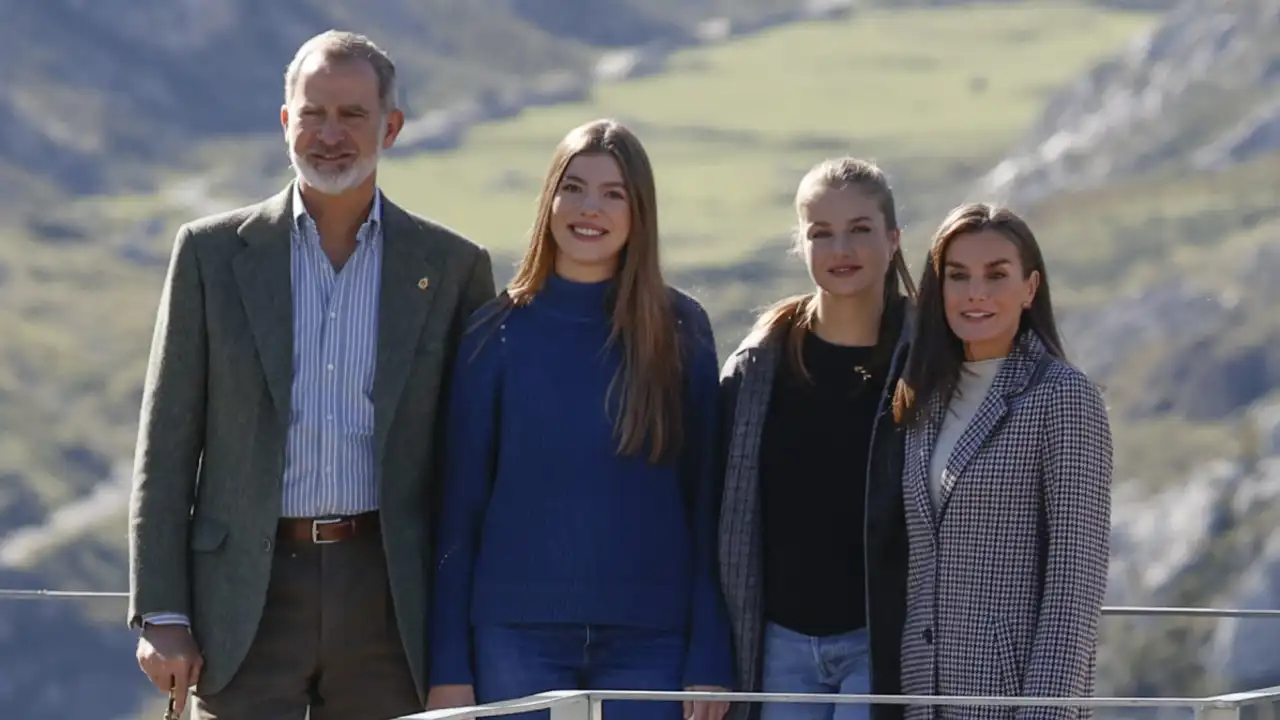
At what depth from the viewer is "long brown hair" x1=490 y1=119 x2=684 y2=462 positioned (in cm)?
532

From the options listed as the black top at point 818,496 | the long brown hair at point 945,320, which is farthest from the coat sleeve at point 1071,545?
the black top at point 818,496

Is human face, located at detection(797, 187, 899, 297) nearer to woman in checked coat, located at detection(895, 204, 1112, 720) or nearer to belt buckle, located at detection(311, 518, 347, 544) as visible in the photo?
woman in checked coat, located at detection(895, 204, 1112, 720)

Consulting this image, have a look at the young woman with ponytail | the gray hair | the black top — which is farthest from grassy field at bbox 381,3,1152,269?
the black top

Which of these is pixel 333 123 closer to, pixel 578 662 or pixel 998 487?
pixel 578 662

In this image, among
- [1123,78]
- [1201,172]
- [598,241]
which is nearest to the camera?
[598,241]

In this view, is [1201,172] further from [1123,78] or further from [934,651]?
[934,651]

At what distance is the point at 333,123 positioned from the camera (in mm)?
5434

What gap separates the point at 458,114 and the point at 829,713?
136868 millimetres

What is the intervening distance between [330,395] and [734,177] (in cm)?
12346

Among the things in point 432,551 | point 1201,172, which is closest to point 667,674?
point 432,551

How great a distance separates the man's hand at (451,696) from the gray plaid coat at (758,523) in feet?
2.09

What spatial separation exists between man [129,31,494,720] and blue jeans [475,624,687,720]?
0.77ft

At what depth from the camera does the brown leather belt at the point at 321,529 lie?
17.6ft

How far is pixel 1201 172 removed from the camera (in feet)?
367
